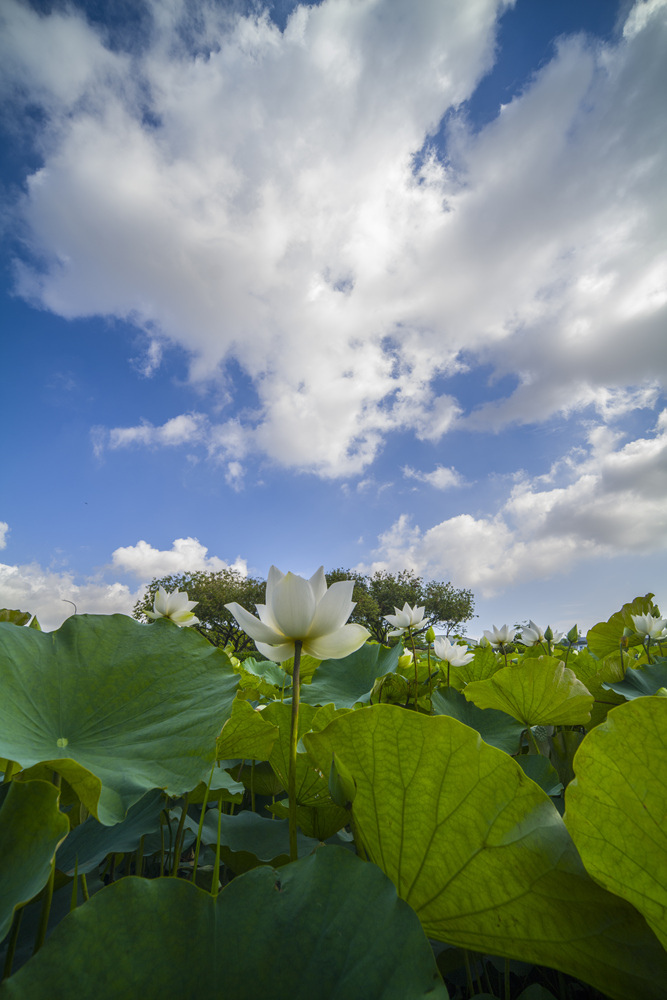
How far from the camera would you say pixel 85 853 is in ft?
2.25

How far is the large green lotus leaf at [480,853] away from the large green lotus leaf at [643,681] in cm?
113

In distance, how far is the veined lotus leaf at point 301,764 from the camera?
823 mm

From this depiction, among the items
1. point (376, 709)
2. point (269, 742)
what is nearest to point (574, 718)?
point (269, 742)

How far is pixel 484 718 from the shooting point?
136 cm

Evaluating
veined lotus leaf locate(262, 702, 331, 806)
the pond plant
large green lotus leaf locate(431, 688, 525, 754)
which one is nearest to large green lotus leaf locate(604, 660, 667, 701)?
large green lotus leaf locate(431, 688, 525, 754)

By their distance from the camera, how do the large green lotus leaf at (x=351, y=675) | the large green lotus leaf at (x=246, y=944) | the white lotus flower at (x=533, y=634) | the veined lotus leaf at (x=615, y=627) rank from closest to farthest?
the large green lotus leaf at (x=246, y=944), the large green lotus leaf at (x=351, y=675), the veined lotus leaf at (x=615, y=627), the white lotus flower at (x=533, y=634)

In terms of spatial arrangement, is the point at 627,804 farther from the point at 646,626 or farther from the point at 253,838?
the point at 646,626

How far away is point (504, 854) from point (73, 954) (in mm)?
368

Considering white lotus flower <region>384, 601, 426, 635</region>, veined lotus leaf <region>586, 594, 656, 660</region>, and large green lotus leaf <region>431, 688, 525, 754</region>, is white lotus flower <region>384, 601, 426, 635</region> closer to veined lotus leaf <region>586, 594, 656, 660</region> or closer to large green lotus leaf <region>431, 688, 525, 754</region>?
veined lotus leaf <region>586, 594, 656, 660</region>

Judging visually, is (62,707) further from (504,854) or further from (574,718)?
(574,718)

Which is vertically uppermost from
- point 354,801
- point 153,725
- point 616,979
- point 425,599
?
point 425,599

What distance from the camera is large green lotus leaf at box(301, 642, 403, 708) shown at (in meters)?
1.49

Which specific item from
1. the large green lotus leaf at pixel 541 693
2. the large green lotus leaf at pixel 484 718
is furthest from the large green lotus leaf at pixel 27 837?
the large green lotus leaf at pixel 484 718

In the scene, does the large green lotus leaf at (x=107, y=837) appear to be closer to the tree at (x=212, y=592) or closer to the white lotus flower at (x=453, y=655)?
the white lotus flower at (x=453, y=655)
